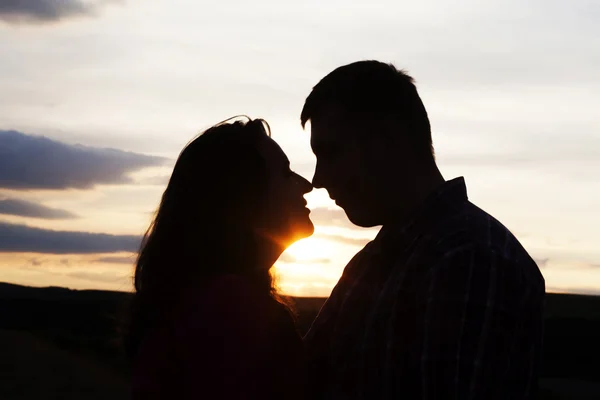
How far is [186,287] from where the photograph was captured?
386 centimetres

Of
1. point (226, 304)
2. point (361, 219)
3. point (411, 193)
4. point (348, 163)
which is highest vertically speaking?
point (348, 163)

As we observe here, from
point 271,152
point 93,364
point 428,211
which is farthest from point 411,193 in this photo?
point 93,364

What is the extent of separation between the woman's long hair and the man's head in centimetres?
36

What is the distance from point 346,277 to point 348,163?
0.58 metres

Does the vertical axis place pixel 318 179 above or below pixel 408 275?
above

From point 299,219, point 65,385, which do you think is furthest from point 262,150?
point 65,385

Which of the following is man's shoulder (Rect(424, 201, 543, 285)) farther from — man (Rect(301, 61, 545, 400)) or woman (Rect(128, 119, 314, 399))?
woman (Rect(128, 119, 314, 399))

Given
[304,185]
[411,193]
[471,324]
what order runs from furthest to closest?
[304,185] → [411,193] → [471,324]

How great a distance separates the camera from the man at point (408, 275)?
3.08m

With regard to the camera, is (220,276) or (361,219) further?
(361,219)

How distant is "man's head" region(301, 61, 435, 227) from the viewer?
405 centimetres

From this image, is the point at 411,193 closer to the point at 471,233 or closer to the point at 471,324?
the point at 471,233

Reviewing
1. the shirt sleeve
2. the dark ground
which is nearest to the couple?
the shirt sleeve

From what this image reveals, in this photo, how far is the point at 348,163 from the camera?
4.17 metres
